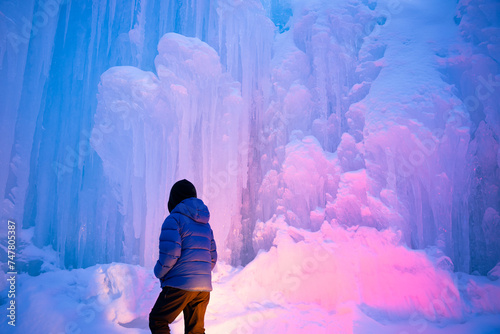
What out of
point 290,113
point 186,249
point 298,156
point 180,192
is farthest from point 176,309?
point 290,113

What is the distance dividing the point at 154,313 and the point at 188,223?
1.85 ft

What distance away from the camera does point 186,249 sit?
1895 mm

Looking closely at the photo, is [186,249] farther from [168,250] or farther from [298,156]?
[298,156]

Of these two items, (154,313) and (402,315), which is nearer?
(154,313)

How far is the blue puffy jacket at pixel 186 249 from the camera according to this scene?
1800mm

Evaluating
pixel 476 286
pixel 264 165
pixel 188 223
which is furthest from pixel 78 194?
pixel 476 286

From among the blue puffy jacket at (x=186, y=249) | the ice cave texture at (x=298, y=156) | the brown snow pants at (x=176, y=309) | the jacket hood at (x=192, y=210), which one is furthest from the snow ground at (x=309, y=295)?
Answer: the jacket hood at (x=192, y=210)

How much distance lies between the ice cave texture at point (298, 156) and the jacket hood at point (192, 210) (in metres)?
2.79

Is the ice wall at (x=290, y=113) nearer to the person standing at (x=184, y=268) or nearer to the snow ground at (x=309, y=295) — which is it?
the snow ground at (x=309, y=295)

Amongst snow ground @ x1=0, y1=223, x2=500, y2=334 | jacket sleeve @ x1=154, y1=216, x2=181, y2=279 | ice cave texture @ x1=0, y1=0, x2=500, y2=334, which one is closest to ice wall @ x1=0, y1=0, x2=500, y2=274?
ice cave texture @ x1=0, y1=0, x2=500, y2=334

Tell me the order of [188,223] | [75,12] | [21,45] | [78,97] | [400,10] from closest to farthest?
1. [188,223]
2. [21,45]
3. [400,10]
4. [75,12]
5. [78,97]

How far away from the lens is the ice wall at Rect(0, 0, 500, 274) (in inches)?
189

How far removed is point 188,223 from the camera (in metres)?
1.96

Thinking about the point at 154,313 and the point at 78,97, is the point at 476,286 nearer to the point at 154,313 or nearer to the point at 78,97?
the point at 154,313
